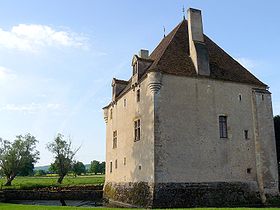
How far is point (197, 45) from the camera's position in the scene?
24.8 m

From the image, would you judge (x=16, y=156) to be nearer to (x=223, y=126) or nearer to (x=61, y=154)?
(x=61, y=154)

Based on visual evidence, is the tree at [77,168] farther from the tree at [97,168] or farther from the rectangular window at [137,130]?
the rectangular window at [137,130]

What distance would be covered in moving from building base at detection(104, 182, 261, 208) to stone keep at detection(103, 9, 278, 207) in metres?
0.07

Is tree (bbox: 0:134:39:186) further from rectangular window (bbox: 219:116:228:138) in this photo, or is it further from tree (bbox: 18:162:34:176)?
rectangular window (bbox: 219:116:228:138)

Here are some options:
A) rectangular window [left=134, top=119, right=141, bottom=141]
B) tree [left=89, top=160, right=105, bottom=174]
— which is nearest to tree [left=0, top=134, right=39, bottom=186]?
rectangular window [left=134, top=119, right=141, bottom=141]

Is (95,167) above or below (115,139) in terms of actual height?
below

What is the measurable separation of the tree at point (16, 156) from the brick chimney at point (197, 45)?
40053 mm

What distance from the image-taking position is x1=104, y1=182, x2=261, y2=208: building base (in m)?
20.7

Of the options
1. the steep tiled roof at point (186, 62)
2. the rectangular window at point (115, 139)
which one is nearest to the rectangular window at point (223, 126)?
the steep tiled roof at point (186, 62)

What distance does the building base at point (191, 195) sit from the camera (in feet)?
68.0

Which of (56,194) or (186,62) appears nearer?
(186,62)

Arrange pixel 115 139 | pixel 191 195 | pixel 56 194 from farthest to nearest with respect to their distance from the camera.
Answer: pixel 56 194 < pixel 115 139 < pixel 191 195

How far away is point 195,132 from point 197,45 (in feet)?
22.4

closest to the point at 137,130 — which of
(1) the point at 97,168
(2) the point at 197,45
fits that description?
(2) the point at 197,45
